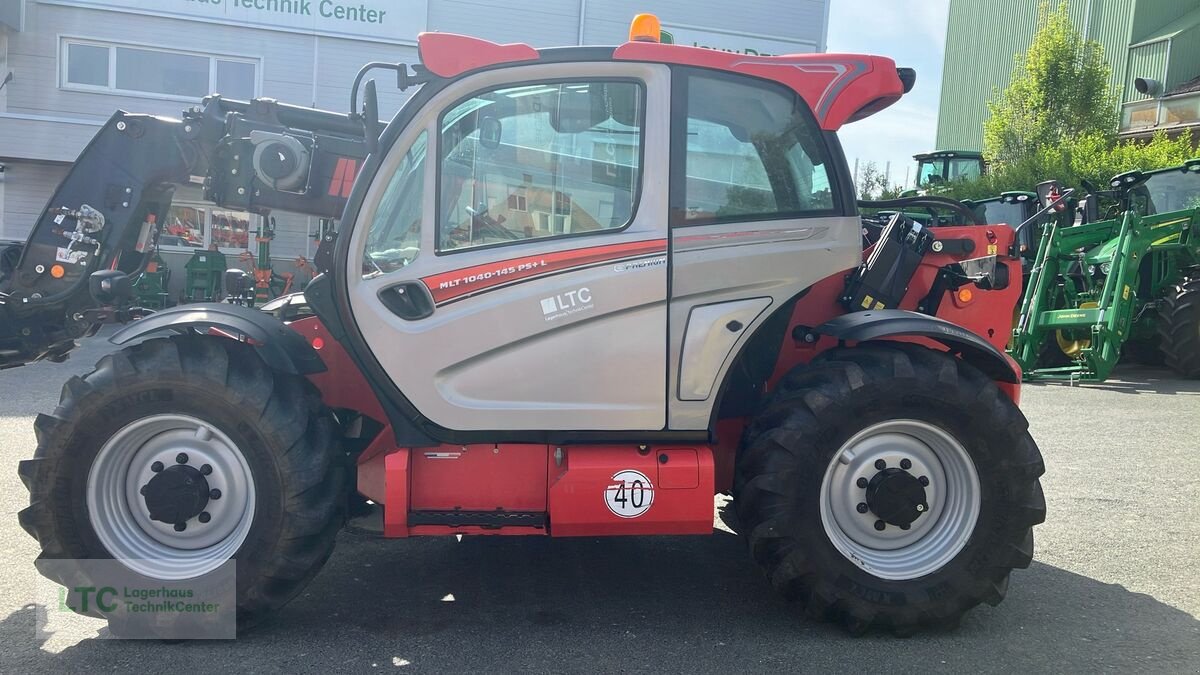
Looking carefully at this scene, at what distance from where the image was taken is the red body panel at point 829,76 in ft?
12.3

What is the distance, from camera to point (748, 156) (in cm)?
378

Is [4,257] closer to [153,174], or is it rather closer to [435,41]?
[153,174]

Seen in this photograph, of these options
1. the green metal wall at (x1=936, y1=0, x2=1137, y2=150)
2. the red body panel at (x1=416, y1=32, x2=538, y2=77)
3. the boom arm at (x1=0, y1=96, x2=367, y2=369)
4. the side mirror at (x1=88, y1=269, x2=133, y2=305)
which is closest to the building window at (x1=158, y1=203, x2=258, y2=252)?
the boom arm at (x1=0, y1=96, x2=367, y2=369)

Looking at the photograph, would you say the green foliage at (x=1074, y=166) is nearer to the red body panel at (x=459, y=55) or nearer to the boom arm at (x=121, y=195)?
the red body panel at (x=459, y=55)

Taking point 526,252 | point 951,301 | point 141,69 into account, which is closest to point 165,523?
point 526,252

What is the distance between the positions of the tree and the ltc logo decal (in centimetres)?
2169

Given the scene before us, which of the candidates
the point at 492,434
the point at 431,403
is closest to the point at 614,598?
the point at 492,434

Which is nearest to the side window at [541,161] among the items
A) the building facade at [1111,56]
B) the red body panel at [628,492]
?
the red body panel at [628,492]

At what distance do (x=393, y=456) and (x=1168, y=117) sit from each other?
96.4ft

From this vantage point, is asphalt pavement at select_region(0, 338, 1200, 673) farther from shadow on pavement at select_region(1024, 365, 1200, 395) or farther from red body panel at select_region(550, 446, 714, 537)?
shadow on pavement at select_region(1024, 365, 1200, 395)

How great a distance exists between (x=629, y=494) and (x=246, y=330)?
1.78 meters

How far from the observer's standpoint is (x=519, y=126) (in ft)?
12.0

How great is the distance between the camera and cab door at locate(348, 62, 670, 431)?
357 cm

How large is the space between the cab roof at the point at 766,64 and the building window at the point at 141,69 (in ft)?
55.6
